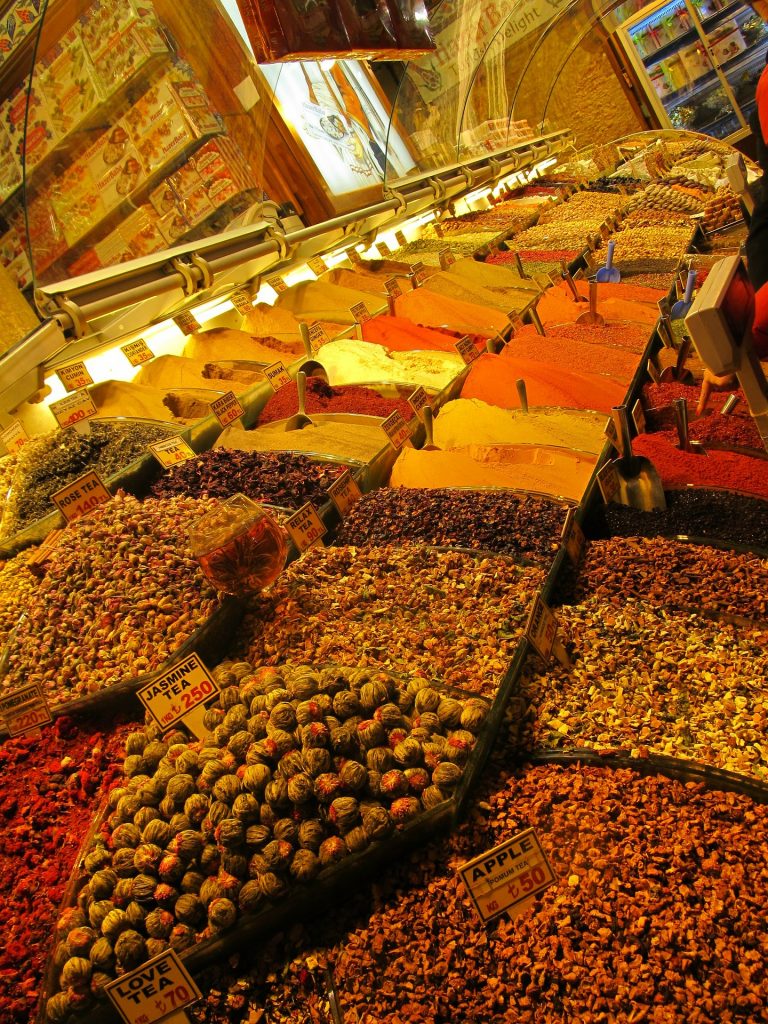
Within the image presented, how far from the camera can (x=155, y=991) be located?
3.04 feet

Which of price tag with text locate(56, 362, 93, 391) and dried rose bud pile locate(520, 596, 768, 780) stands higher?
price tag with text locate(56, 362, 93, 391)

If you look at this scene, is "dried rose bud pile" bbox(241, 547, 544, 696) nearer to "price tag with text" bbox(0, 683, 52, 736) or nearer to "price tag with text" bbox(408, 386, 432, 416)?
"price tag with text" bbox(0, 683, 52, 736)

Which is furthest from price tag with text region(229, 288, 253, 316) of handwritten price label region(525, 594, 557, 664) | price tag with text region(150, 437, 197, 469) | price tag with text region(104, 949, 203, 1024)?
price tag with text region(104, 949, 203, 1024)

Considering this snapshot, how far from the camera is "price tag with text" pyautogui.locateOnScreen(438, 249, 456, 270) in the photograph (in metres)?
3.75

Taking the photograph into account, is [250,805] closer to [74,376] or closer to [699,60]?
[74,376]

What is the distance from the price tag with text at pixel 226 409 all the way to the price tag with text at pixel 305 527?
69cm

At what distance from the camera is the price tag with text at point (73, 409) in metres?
2.26

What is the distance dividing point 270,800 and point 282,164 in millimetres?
3951

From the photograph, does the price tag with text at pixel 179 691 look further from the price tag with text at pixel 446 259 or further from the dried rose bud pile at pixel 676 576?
the price tag with text at pixel 446 259

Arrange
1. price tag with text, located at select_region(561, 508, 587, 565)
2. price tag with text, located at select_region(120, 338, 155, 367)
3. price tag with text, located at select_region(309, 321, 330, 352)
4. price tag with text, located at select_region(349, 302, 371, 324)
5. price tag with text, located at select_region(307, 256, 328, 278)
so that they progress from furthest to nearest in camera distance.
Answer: price tag with text, located at select_region(307, 256, 328, 278)
price tag with text, located at select_region(349, 302, 371, 324)
price tag with text, located at select_region(309, 321, 330, 352)
price tag with text, located at select_region(120, 338, 155, 367)
price tag with text, located at select_region(561, 508, 587, 565)

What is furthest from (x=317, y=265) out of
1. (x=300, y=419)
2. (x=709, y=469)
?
(x=709, y=469)

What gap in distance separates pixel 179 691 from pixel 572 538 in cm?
89

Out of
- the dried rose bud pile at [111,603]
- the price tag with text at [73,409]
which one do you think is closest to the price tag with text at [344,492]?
the dried rose bud pile at [111,603]

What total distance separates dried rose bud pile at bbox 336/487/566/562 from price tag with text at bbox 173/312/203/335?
4.37ft
